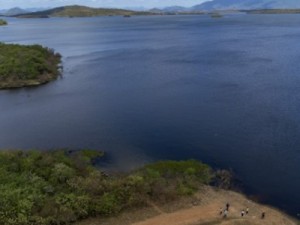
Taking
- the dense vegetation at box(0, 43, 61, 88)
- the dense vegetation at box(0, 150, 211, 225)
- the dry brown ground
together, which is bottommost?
the dry brown ground

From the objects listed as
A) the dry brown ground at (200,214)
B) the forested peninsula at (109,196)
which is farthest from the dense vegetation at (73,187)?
the dry brown ground at (200,214)

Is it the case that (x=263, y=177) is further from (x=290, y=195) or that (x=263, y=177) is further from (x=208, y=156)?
(x=208, y=156)

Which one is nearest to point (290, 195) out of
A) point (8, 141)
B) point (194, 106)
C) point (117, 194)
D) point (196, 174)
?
point (196, 174)

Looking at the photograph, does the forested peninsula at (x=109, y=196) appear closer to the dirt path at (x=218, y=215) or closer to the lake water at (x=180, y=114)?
the dirt path at (x=218, y=215)

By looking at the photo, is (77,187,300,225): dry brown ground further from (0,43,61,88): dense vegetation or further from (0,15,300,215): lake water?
(0,43,61,88): dense vegetation

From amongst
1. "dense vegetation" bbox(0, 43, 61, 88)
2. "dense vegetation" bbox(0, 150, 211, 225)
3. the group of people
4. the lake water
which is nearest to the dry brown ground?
the group of people

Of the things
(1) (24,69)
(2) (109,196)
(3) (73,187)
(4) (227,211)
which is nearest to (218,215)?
(4) (227,211)
